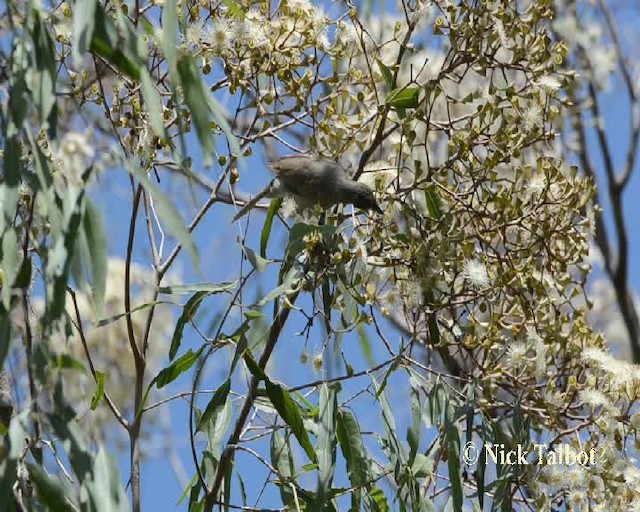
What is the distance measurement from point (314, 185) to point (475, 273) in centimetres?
51

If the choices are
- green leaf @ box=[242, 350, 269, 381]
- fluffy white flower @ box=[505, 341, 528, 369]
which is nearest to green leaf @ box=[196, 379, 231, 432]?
green leaf @ box=[242, 350, 269, 381]

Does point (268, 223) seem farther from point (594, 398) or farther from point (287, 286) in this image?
Answer: point (594, 398)

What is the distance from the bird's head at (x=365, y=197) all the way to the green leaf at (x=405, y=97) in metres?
0.22

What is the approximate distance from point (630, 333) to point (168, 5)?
4419mm

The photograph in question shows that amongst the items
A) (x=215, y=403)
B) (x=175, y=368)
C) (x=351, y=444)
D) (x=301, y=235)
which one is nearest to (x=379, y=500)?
(x=351, y=444)

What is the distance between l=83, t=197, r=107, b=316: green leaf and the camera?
217 cm

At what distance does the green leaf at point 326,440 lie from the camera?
2.61 m

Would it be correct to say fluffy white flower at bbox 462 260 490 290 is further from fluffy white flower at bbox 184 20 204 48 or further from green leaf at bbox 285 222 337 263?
fluffy white flower at bbox 184 20 204 48

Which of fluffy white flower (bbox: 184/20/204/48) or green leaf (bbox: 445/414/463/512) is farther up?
fluffy white flower (bbox: 184/20/204/48)

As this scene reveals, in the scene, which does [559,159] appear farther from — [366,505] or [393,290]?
[366,505]

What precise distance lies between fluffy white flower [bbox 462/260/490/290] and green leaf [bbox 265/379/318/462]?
19.5 inches

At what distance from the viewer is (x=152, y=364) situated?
660 centimetres

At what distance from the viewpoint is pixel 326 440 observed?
2691mm

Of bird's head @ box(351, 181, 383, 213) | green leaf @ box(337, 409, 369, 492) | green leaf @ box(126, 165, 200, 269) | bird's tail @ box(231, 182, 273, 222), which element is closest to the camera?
green leaf @ box(126, 165, 200, 269)
